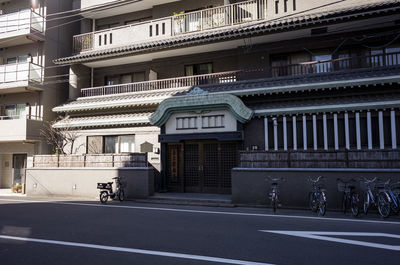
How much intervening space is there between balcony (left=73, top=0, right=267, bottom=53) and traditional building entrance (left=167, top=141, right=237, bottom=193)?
7152 mm

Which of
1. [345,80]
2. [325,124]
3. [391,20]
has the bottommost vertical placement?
[325,124]

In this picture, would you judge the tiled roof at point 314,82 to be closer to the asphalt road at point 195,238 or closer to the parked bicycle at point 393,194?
the parked bicycle at point 393,194

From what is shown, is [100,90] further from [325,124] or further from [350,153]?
[350,153]

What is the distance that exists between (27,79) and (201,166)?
42.1 ft

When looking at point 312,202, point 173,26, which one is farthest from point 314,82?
point 173,26

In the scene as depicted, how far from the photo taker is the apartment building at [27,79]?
63.1 ft

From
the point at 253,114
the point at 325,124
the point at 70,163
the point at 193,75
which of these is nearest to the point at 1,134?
the point at 70,163

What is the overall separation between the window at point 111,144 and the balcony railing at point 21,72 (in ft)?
18.2

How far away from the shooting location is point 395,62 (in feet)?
44.5

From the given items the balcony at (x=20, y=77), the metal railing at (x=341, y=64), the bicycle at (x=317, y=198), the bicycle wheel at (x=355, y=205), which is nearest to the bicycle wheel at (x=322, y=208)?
the bicycle at (x=317, y=198)

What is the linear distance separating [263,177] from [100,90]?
1263 centimetres

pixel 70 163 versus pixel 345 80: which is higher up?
pixel 345 80

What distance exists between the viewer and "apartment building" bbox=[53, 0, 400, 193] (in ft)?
43.9

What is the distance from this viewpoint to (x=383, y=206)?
9.65 m
